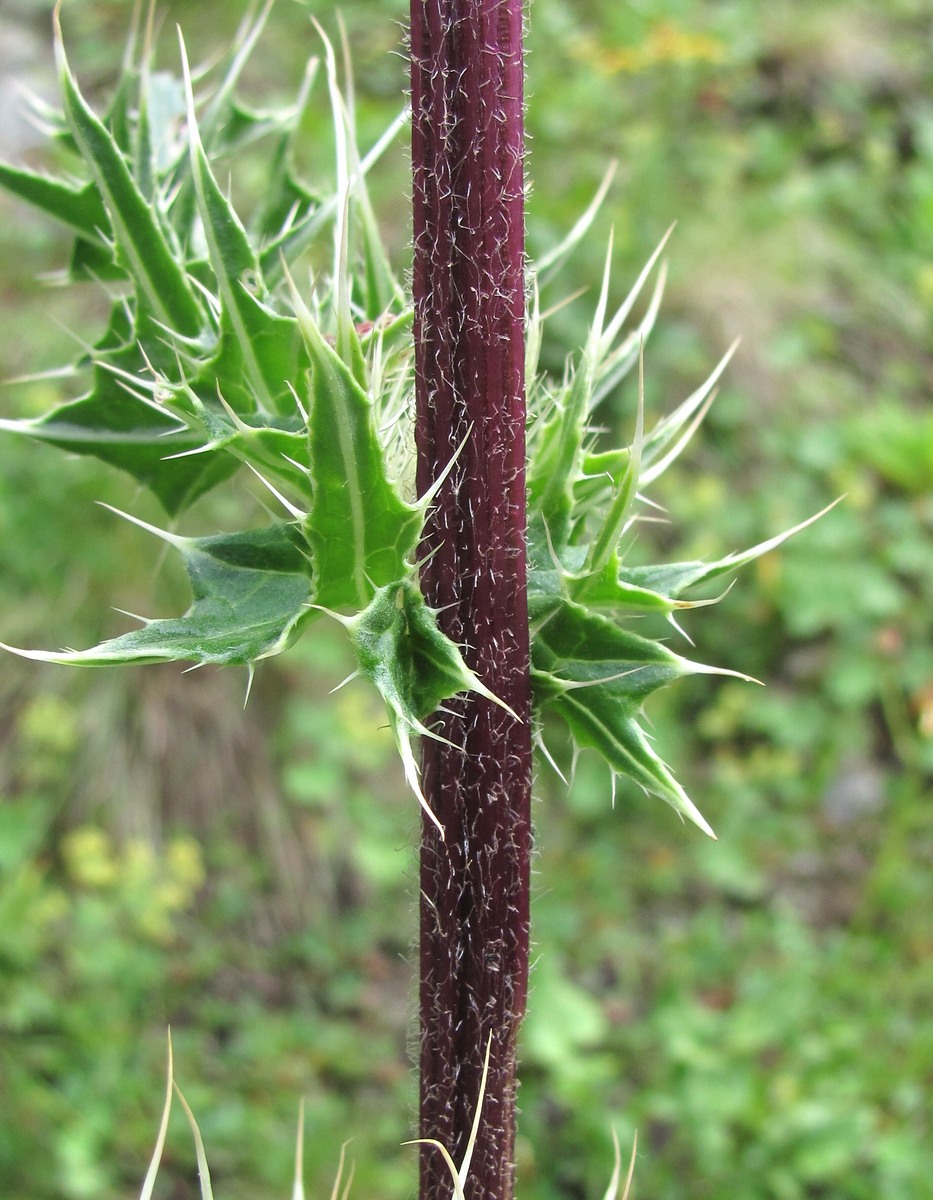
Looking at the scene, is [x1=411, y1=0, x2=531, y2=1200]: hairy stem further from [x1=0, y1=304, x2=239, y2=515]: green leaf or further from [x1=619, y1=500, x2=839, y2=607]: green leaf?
[x1=0, y1=304, x2=239, y2=515]: green leaf

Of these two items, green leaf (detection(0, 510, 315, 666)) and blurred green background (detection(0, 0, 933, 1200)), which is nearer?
green leaf (detection(0, 510, 315, 666))

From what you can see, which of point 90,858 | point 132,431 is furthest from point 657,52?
point 132,431

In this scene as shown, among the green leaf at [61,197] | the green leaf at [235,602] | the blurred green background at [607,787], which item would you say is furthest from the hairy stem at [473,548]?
the blurred green background at [607,787]

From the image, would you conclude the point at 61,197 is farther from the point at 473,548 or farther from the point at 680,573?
the point at 680,573

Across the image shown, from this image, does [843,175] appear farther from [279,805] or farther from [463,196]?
[463,196]

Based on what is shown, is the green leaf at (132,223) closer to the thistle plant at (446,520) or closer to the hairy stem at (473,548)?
the thistle plant at (446,520)

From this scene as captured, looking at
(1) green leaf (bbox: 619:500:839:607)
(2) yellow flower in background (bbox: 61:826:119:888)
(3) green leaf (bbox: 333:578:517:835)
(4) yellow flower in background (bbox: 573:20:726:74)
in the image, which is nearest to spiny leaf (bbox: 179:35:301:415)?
(3) green leaf (bbox: 333:578:517:835)
